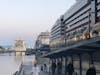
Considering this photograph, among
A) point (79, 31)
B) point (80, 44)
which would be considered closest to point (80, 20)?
point (79, 31)

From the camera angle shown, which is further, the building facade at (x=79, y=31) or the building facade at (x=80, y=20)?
the building facade at (x=80, y=20)

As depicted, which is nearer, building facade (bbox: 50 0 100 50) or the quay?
the quay

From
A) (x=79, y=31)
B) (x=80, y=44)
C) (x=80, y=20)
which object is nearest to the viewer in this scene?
(x=80, y=44)

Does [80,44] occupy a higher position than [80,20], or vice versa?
[80,20]

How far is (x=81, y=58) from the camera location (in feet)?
98.9

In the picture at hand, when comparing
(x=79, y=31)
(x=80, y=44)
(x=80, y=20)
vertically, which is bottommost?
(x=80, y=44)

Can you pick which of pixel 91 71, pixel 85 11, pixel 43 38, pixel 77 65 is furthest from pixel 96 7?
pixel 43 38

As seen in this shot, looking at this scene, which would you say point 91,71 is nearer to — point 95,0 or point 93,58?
point 93,58

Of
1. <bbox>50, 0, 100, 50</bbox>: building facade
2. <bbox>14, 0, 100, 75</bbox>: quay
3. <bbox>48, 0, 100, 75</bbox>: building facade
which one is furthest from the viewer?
Result: <bbox>50, 0, 100, 50</bbox>: building facade

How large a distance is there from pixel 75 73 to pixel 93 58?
8248 mm

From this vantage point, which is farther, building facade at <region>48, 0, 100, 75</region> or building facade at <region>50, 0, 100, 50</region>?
building facade at <region>50, 0, 100, 50</region>

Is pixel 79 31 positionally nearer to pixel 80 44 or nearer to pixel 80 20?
pixel 80 20

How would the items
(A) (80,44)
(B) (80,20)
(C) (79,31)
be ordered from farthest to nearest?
(B) (80,20), (C) (79,31), (A) (80,44)

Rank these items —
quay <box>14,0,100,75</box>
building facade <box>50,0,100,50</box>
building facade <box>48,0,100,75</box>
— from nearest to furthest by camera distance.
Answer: quay <box>14,0,100,75</box>
building facade <box>48,0,100,75</box>
building facade <box>50,0,100,50</box>
